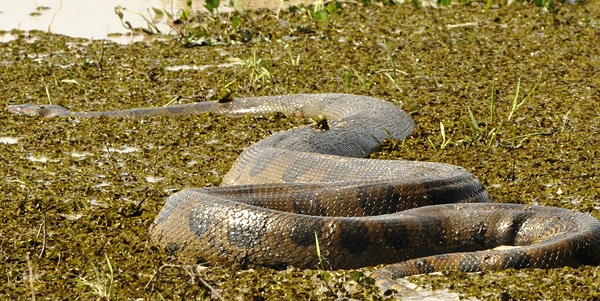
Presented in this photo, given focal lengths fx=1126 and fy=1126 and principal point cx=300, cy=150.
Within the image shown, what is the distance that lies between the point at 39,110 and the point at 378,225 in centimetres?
368

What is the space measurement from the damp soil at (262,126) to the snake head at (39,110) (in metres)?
0.13

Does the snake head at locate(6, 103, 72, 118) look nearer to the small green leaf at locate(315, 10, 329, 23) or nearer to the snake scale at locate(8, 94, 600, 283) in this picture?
the snake scale at locate(8, 94, 600, 283)

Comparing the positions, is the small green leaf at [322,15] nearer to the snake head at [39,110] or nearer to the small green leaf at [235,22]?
the small green leaf at [235,22]

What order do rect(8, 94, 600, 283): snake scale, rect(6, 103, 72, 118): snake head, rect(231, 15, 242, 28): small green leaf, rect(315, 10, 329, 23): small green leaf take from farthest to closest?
1. rect(315, 10, 329, 23): small green leaf
2. rect(231, 15, 242, 28): small green leaf
3. rect(6, 103, 72, 118): snake head
4. rect(8, 94, 600, 283): snake scale

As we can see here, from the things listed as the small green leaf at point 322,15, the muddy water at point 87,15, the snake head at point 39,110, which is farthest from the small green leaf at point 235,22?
the snake head at point 39,110

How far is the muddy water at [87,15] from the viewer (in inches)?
405

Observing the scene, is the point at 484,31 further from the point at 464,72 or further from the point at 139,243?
the point at 139,243

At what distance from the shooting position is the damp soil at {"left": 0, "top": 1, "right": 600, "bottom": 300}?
14.1 ft

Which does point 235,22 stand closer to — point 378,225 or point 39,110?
point 39,110

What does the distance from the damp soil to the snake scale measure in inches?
4.0

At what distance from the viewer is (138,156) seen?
6547 millimetres

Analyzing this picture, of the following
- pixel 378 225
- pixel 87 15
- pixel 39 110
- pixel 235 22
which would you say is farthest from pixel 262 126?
pixel 87 15

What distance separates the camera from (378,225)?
458 cm

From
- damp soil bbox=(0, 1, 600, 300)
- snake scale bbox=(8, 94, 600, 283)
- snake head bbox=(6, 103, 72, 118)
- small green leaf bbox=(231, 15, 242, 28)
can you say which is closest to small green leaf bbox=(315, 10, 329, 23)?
damp soil bbox=(0, 1, 600, 300)
